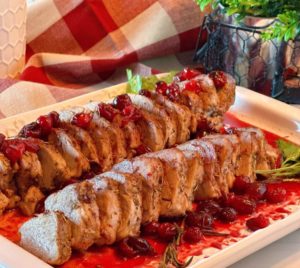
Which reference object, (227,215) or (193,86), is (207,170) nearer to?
(227,215)

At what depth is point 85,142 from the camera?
2.48 m

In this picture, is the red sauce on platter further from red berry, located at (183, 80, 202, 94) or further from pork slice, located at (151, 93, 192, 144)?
red berry, located at (183, 80, 202, 94)

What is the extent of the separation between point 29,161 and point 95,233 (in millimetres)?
363

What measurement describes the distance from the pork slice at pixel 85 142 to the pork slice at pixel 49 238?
0.45 m

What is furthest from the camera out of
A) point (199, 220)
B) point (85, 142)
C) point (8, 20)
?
point (8, 20)

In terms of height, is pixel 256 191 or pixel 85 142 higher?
pixel 85 142

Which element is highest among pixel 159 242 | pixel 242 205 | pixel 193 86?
pixel 193 86

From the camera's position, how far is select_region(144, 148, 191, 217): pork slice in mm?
2271

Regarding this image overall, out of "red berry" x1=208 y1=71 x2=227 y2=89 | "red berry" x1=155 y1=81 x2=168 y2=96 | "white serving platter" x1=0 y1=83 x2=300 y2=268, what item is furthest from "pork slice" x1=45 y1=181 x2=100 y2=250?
"red berry" x1=208 y1=71 x2=227 y2=89

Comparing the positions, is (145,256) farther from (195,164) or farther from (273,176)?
(273,176)

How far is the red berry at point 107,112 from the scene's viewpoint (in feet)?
8.45

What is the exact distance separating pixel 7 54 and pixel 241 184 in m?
1.52

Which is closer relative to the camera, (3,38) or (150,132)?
(150,132)

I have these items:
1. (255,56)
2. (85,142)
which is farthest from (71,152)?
(255,56)
